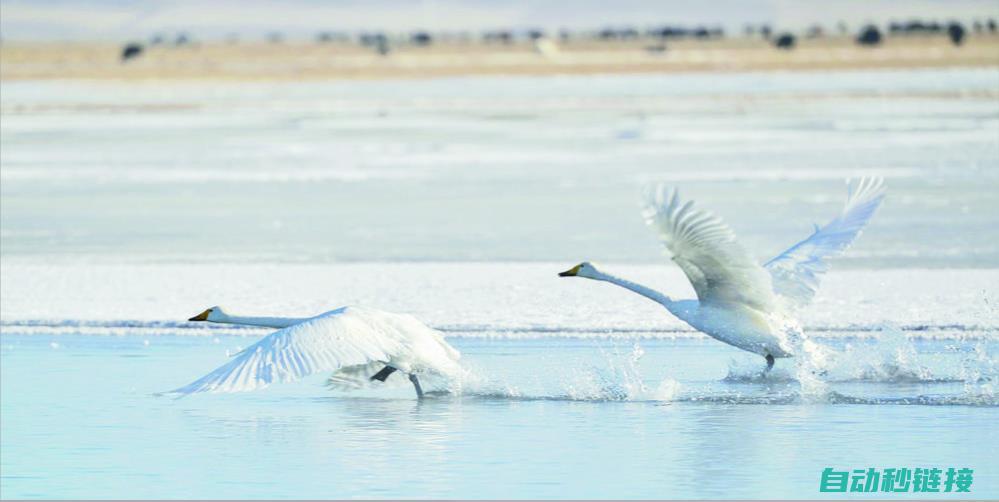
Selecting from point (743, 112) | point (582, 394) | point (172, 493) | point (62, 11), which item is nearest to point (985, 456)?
point (582, 394)

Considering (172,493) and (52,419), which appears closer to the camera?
(172,493)

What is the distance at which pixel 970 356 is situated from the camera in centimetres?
940

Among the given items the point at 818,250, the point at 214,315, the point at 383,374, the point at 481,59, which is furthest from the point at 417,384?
the point at 481,59

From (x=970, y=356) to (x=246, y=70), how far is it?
4827 cm

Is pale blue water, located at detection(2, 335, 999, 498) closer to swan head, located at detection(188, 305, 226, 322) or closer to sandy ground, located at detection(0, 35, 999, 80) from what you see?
swan head, located at detection(188, 305, 226, 322)

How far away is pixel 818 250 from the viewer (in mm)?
9367

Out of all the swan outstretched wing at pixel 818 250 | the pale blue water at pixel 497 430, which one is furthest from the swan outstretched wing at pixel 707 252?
the pale blue water at pixel 497 430

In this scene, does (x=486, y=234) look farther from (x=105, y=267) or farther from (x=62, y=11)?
(x=62, y=11)

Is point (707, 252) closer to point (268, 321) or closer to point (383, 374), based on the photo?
point (383, 374)

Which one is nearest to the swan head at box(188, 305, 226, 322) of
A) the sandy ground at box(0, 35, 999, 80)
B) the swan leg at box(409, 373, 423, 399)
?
the swan leg at box(409, 373, 423, 399)

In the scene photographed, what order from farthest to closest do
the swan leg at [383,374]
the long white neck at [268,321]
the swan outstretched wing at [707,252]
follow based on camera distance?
the swan leg at [383,374] < the long white neck at [268,321] < the swan outstretched wing at [707,252]

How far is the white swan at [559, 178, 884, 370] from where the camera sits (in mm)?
8008

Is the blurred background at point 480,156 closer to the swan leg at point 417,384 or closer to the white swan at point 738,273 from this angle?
the white swan at point 738,273

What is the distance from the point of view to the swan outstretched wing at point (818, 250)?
9.15 meters
